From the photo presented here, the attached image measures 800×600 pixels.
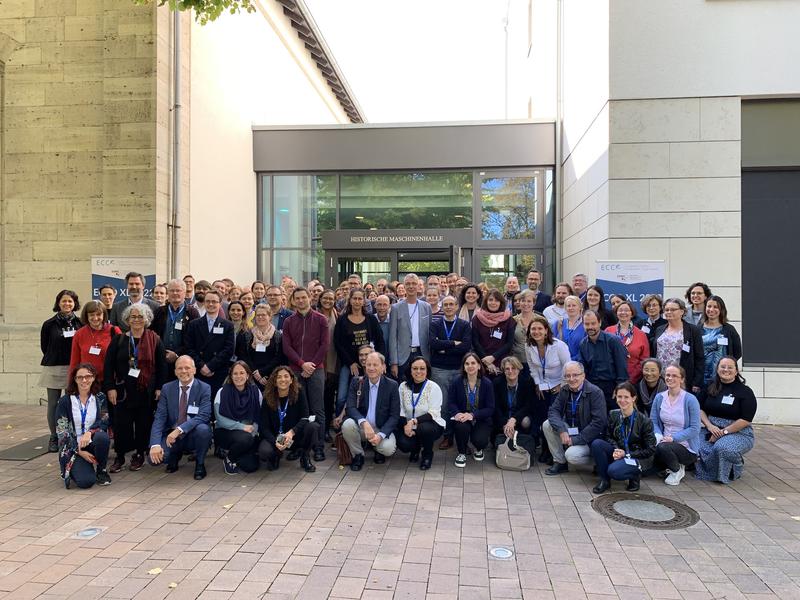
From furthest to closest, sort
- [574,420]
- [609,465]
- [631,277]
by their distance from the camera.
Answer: [631,277] < [574,420] < [609,465]

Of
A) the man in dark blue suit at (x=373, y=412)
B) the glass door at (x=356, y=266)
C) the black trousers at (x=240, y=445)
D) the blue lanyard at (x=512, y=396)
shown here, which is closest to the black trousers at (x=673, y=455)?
the blue lanyard at (x=512, y=396)

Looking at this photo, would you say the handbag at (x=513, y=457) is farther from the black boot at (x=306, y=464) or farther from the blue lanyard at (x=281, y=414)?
the blue lanyard at (x=281, y=414)

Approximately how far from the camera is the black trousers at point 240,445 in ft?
18.8

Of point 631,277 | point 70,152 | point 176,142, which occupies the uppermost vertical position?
point 176,142

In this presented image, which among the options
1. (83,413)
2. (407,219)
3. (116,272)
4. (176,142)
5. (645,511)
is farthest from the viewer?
(407,219)

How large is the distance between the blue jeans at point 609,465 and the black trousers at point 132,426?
15.6 ft

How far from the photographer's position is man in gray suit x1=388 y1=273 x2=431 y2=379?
6816 millimetres

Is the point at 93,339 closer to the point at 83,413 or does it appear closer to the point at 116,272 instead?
the point at 83,413

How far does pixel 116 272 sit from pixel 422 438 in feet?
19.2

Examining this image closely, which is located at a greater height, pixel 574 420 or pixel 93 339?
pixel 93 339

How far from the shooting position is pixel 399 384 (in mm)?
6562

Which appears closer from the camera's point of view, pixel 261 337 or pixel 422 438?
pixel 422 438

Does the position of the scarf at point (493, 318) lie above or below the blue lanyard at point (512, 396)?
above

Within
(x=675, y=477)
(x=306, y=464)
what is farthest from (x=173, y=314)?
(x=675, y=477)
